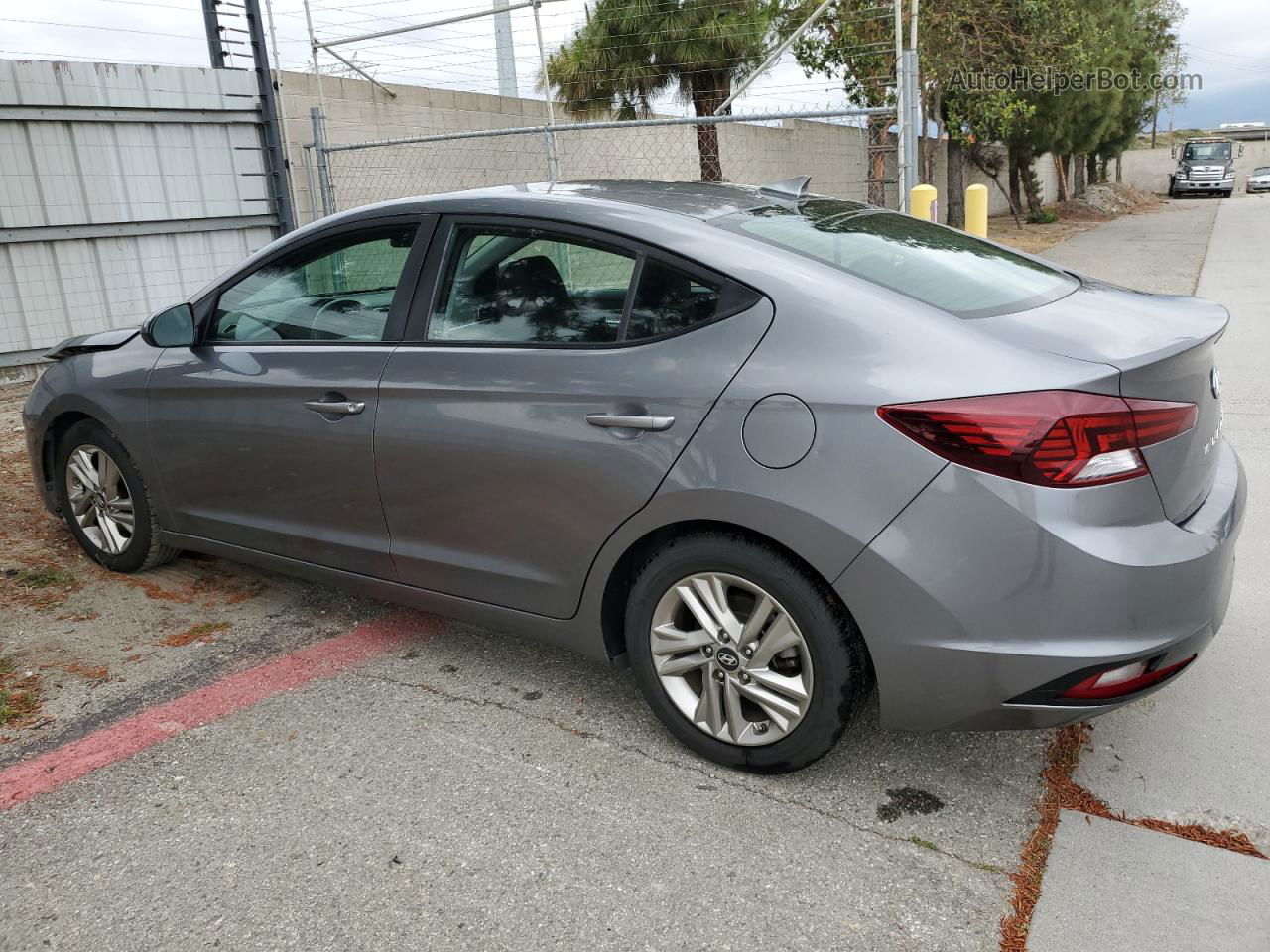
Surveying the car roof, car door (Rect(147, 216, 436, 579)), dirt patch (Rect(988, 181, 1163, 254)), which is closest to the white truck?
dirt patch (Rect(988, 181, 1163, 254))

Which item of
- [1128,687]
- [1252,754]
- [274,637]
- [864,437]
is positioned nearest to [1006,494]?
[864,437]

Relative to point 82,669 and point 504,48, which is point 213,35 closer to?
point 504,48

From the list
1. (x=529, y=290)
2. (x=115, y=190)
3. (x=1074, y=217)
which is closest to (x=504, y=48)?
(x=115, y=190)

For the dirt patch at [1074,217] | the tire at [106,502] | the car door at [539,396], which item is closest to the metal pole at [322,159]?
the tire at [106,502]

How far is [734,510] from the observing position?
8.59ft

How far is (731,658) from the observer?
9.10ft

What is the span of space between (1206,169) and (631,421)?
4486 centimetres

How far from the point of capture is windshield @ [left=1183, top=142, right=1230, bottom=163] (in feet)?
133

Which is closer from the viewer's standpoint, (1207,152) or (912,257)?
(912,257)

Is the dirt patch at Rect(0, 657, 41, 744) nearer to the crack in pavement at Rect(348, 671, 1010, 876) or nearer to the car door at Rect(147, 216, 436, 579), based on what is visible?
the car door at Rect(147, 216, 436, 579)

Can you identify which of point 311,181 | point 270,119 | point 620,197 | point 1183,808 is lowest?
point 1183,808

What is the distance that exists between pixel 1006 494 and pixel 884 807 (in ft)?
3.10

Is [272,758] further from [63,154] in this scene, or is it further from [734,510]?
[63,154]

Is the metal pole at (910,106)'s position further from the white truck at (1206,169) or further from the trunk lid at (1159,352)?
the white truck at (1206,169)
